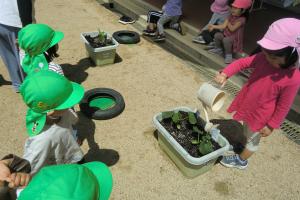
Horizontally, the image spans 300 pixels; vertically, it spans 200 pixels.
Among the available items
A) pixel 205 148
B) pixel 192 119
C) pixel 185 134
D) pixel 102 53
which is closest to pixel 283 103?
pixel 205 148

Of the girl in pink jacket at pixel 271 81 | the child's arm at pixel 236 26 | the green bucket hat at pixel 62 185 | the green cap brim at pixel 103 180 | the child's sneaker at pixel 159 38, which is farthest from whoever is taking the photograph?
the child's sneaker at pixel 159 38

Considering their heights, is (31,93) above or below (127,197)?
above

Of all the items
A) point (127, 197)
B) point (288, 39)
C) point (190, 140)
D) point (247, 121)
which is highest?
point (288, 39)

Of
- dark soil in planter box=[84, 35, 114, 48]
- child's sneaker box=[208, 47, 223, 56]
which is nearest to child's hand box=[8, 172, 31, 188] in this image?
dark soil in planter box=[84, 35, 114, 48]

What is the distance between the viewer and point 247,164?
329 cm

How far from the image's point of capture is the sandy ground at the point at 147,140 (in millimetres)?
3000

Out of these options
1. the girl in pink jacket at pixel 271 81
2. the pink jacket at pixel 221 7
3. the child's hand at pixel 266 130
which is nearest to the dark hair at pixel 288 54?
the girl in pink jacket at pixel 271 81

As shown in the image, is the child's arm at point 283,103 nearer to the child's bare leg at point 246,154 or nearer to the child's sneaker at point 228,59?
the child's bare leg at point 246,154

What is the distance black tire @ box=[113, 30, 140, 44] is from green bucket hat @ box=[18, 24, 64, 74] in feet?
8.45

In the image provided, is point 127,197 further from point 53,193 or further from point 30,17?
point 30,17

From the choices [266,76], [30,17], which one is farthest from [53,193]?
[30,17]

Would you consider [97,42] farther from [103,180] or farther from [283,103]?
[103,180]

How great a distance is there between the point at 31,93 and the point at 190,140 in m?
1.81

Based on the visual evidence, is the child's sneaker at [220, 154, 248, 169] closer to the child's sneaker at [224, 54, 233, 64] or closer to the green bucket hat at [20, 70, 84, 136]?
the green bucket hat at [20, 70, 84, 136]
